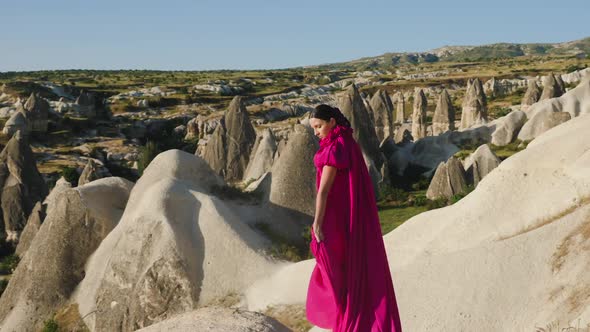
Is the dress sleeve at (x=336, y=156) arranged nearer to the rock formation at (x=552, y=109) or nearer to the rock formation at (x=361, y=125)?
the rock formation at (x=361, y=125)

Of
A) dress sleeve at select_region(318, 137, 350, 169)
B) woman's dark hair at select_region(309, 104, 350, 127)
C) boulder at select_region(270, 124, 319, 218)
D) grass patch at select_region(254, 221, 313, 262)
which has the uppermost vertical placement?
woman's dark hair at select_region(309, 104, 350, 127)

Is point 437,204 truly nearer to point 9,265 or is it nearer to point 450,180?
point 450,180

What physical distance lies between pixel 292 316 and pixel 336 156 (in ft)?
19.4

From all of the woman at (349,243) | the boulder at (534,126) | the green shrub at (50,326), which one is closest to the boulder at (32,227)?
the green shrub at (50,326)

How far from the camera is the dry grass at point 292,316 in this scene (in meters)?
10.0

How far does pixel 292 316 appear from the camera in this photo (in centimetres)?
1047

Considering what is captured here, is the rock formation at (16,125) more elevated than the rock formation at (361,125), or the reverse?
the rock formation at (361,125)

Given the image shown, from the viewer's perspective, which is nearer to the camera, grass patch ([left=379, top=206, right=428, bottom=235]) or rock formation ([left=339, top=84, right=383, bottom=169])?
grass patch ([left=379, top=206, right=428, bottom=235])

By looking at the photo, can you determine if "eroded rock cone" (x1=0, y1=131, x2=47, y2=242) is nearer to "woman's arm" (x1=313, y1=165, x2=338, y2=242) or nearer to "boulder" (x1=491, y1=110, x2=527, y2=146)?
"boulder" (x1=491, y1=110, x2=527, y2=146)

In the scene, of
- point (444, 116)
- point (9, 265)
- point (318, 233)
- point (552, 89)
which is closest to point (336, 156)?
point (318, 233)

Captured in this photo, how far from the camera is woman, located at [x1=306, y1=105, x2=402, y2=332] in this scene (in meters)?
5.38

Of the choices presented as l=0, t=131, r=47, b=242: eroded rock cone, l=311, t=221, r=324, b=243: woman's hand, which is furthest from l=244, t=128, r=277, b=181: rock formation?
l=311, t=221, r=324, b=243: woman's hand

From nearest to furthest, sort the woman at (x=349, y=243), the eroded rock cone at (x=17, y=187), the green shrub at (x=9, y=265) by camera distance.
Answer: the woman at (x=349, y=243) → the green shrub at (x=9, y=265) → the eroded rock cone at (x=17, y=187)

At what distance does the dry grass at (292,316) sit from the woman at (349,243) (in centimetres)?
442
